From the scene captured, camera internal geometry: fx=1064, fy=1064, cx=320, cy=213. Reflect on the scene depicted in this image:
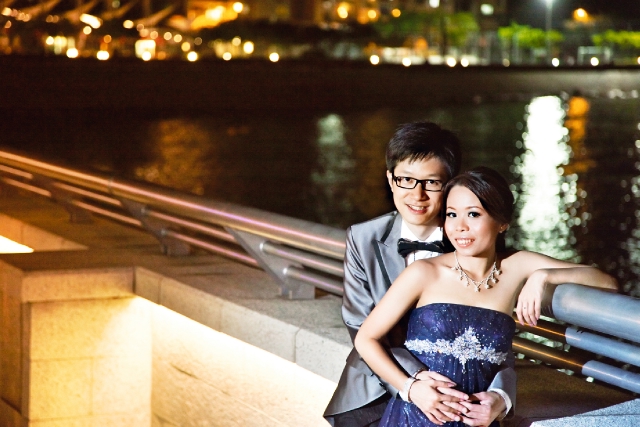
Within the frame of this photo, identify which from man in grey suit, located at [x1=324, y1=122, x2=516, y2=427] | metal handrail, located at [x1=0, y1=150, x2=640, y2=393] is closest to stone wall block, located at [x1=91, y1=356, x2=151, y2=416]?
metal handrail, located at [x1=0, y1=150, x2=640, y2=393]

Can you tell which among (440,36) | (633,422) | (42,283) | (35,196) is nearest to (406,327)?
(633,422)

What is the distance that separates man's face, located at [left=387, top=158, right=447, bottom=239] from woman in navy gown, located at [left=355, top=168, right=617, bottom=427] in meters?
0.10

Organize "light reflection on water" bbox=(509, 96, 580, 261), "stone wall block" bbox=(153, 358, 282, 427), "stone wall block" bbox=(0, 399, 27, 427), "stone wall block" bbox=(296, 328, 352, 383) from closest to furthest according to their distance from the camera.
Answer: "stone wall block" bbox=(296, 328, 352, 383)
"stone wall block" bbox=(153, 358, 282, 427)
"stone wall block" bbox=(0, 399, 27, 427)
"light reflection on water" bbox=(509, 96, 580, 261)

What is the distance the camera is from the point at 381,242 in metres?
2.88

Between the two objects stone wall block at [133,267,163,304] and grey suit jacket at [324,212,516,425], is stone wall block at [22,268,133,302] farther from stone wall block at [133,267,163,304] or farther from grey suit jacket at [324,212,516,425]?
grey suit jacket at [324,212,516,425]

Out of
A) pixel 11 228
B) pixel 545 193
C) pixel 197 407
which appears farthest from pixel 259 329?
pixel 545 193

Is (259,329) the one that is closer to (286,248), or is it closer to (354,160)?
(286,248)

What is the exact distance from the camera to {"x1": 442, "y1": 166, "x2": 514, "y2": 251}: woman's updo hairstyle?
2.62 metres

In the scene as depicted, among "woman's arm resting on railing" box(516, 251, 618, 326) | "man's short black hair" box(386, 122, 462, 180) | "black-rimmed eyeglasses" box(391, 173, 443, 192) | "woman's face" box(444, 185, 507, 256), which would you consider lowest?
"woman's arm resting on railing" box(516, 251, 618, 326)

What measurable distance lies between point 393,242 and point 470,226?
0.31 m

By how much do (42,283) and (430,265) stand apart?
129 inches

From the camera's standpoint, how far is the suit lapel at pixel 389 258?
2869 mm

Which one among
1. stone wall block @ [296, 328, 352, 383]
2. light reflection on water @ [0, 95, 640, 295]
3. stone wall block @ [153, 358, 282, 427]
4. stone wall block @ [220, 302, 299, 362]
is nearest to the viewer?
stone wall block @ [296, 328, 352, 383]

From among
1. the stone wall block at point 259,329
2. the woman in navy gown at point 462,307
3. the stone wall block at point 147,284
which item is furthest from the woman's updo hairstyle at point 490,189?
the stone wall block at point 147,284
